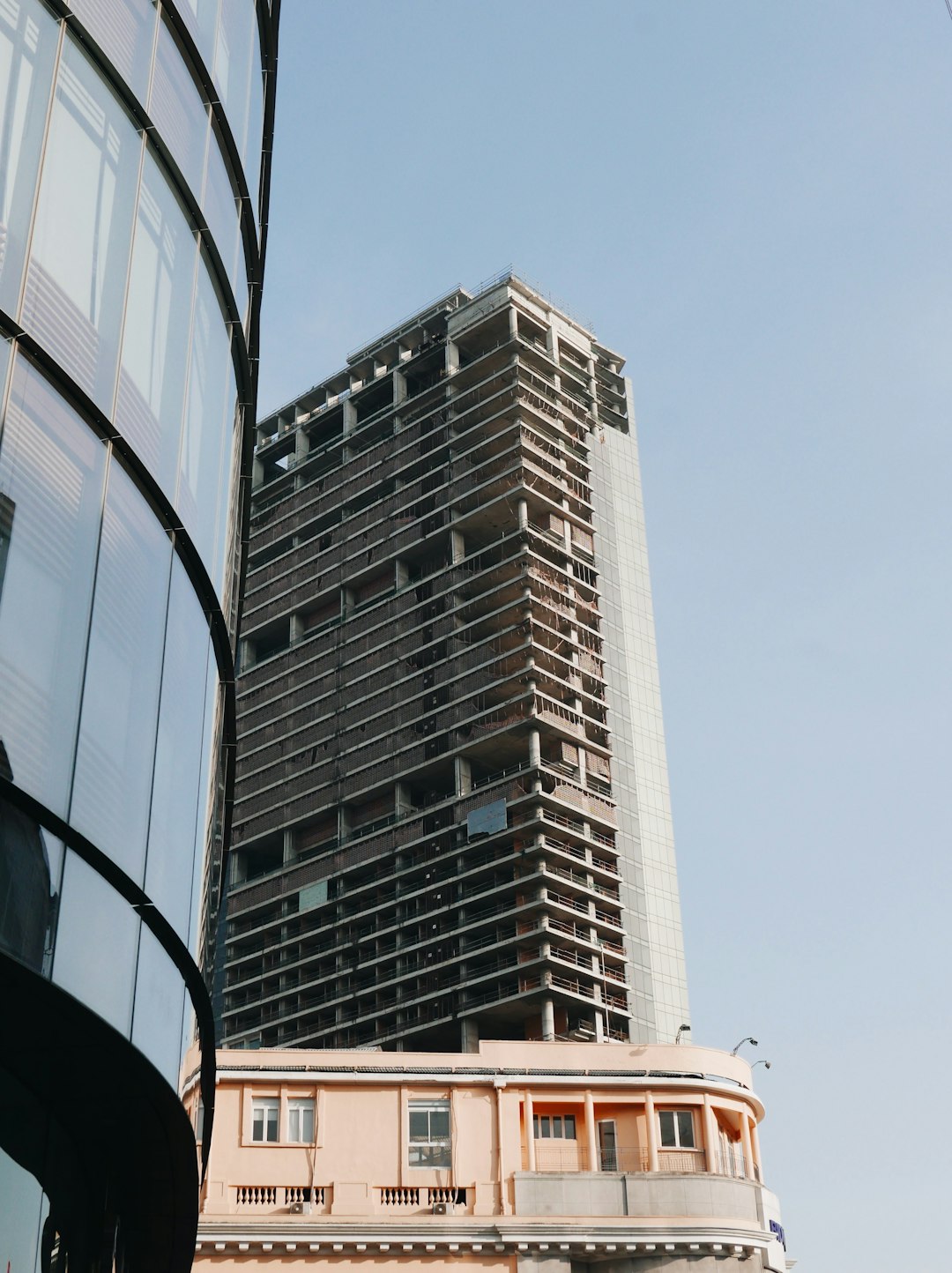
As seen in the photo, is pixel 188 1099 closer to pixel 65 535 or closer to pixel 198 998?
pixel 198 998

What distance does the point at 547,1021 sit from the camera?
9481 cm

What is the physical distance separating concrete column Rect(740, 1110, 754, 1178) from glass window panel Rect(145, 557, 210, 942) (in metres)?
39.2

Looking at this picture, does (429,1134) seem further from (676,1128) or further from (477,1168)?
(676,1128)

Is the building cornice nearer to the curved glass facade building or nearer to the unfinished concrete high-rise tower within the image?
the curved glass facade building

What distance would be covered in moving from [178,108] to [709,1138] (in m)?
40.5

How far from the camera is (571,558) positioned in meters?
114

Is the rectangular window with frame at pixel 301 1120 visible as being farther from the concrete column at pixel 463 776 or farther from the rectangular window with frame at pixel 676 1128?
the concrete column at pixel 463 776

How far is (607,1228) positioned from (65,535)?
36.5m

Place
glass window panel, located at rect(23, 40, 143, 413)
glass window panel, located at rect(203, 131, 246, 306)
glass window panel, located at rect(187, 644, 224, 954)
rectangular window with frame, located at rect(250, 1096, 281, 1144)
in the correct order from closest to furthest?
glass window panel, located at rect(23, 40, 143, 413) → glass window panel, located at rect(187, 644, 224, 954) → glass window panel, located at rect(203, 131, 246, 306) → rectangular window with frame, located at rect(250, 1096, 281, 1144)

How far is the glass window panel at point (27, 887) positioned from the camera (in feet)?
42.7

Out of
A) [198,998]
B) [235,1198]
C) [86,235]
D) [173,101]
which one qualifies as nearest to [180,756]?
[198,998]

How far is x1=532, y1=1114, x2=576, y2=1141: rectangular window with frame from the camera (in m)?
48.8

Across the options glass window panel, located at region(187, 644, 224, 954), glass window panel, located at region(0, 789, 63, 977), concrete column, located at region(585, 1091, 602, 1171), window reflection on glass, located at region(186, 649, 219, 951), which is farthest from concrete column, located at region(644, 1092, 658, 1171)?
glass window panel, located at region(0, 789, 63, 977)

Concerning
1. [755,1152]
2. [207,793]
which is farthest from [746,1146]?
[207,793]
